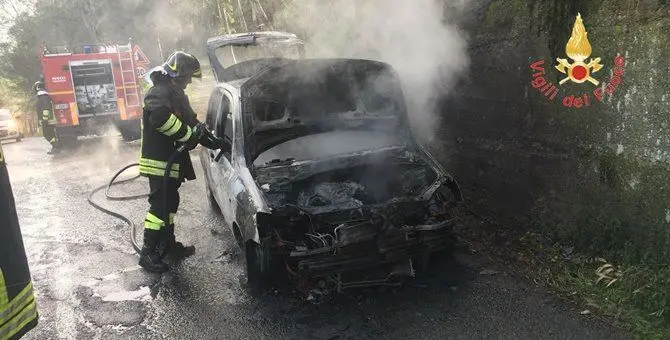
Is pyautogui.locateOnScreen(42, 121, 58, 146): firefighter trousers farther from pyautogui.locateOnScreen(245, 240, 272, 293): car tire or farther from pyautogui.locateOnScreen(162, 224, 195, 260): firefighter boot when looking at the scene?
pyautogui.locateOnScreen(245, 240, 272, 293): car tire

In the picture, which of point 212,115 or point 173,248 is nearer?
point 173,248

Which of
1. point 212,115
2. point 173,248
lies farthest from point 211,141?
point 173,248

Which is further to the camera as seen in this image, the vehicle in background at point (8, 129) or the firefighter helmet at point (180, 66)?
the vehicle in background at point (8, 129)

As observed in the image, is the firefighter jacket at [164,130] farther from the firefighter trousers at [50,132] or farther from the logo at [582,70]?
the firefighter trousers at [50,132]

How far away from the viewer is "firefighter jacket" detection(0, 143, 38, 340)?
2066 mm

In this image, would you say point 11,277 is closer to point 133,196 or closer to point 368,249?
point 368,249

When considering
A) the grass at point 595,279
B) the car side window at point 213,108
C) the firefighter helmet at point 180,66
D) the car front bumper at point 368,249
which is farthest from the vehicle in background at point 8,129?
the grass at point 595,279

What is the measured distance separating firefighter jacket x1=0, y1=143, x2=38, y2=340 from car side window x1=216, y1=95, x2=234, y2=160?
259 centimetres

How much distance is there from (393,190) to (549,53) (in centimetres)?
Result: 191

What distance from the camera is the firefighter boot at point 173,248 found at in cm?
496

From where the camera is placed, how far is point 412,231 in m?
3.75

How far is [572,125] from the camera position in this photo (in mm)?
4367

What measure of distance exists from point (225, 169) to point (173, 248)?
1.13 m

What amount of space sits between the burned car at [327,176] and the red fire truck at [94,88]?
875 centimetres
